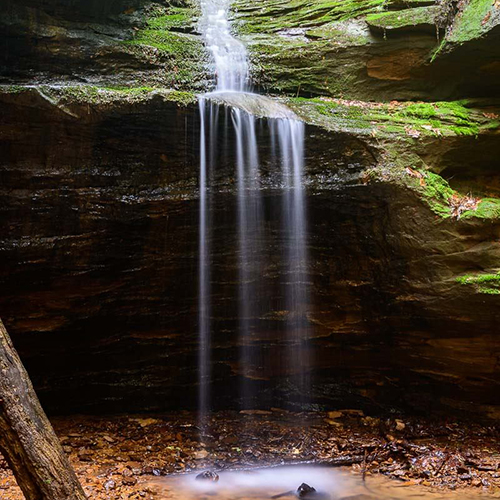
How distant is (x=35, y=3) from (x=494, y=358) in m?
9.58

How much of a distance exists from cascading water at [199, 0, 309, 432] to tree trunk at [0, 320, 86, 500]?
13.7 feet

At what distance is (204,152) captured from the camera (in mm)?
6559

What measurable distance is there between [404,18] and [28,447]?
28.9ft

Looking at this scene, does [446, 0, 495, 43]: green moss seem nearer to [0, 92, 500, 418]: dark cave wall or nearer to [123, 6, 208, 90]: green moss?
[0, 92, 500, 418]: dark cave wall

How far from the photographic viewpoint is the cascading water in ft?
21.4

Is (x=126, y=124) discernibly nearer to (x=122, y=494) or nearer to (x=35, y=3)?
(x=35, y=3)

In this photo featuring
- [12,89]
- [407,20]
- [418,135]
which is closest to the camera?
[12,89]

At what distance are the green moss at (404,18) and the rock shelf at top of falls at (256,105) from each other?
9.44ft

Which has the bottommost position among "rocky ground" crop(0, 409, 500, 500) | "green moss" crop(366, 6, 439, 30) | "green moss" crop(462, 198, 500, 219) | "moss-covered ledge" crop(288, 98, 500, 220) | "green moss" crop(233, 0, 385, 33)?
"rocky ground" crop(0, 409, 500, 500)

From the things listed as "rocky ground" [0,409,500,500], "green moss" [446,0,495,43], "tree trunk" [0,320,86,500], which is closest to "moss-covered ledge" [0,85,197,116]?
"tree trunk" [0,320,86,500]

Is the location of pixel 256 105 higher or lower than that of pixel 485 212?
higher

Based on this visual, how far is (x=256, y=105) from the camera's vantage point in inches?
268

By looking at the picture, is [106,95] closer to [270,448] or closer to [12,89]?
[12,89]

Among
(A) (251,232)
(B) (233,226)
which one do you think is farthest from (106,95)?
(A) (251,232)
